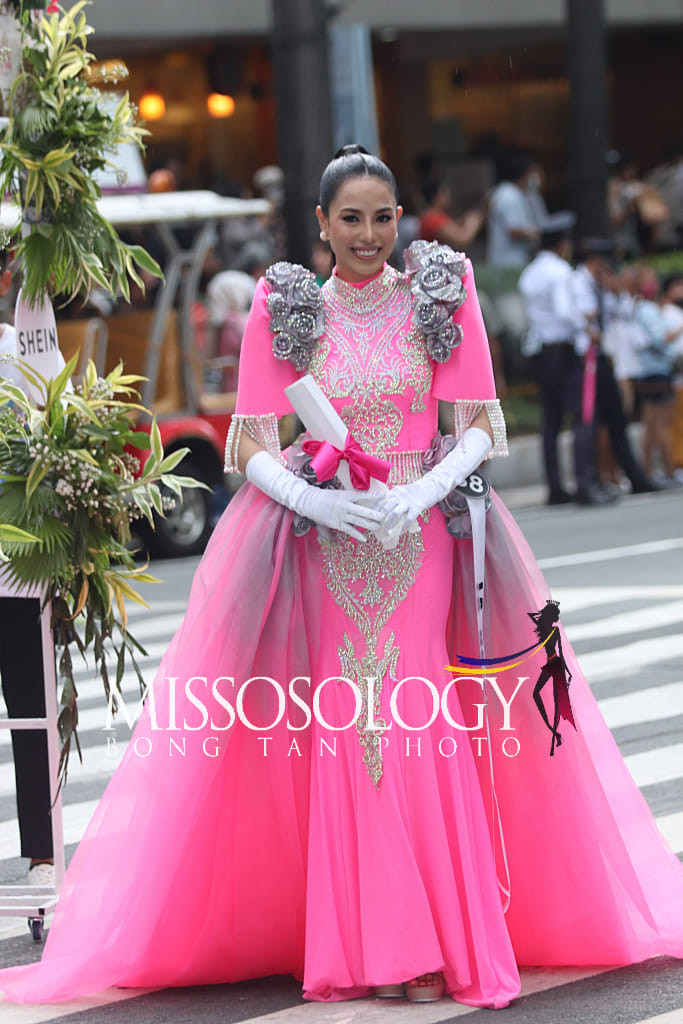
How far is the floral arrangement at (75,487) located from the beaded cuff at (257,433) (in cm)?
21

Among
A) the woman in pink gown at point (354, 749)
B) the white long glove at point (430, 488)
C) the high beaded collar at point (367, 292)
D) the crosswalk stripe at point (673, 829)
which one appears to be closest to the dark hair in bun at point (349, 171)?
the woman in pink gown at point (354, 749)

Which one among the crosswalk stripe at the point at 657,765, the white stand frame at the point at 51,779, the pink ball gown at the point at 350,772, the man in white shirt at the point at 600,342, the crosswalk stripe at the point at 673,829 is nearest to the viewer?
the pink ball gown at the point at 350,772

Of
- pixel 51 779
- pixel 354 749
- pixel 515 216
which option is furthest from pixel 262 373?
pixel 515 216

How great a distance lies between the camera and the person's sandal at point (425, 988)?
4141 mm

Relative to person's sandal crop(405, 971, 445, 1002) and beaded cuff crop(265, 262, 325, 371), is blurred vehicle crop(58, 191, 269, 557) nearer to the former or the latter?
beaded cuff crop(265, 262, 325, 371)

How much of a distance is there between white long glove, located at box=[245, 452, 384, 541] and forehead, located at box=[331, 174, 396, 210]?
65 cm

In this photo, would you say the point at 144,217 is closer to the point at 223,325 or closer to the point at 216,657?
the point at 223,325

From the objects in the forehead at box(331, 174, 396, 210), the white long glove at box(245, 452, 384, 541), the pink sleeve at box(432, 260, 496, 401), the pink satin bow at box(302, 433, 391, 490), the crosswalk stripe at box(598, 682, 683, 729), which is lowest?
the crosswalk stripe at box(598, 682, 683, 729)

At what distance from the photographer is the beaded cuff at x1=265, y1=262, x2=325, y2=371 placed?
4418 mm

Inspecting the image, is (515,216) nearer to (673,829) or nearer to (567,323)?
(567,323)

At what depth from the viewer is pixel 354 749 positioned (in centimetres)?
429

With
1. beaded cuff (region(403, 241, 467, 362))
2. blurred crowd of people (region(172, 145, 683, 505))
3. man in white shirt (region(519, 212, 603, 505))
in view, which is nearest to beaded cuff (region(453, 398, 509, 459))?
beaded cuff (region(403, 241, 467, 362))

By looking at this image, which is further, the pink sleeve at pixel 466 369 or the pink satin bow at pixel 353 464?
the pink sleeve at pixel 466 369

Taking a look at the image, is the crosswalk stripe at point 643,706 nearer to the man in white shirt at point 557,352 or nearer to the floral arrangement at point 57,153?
the floral arrangement at point 57,153
